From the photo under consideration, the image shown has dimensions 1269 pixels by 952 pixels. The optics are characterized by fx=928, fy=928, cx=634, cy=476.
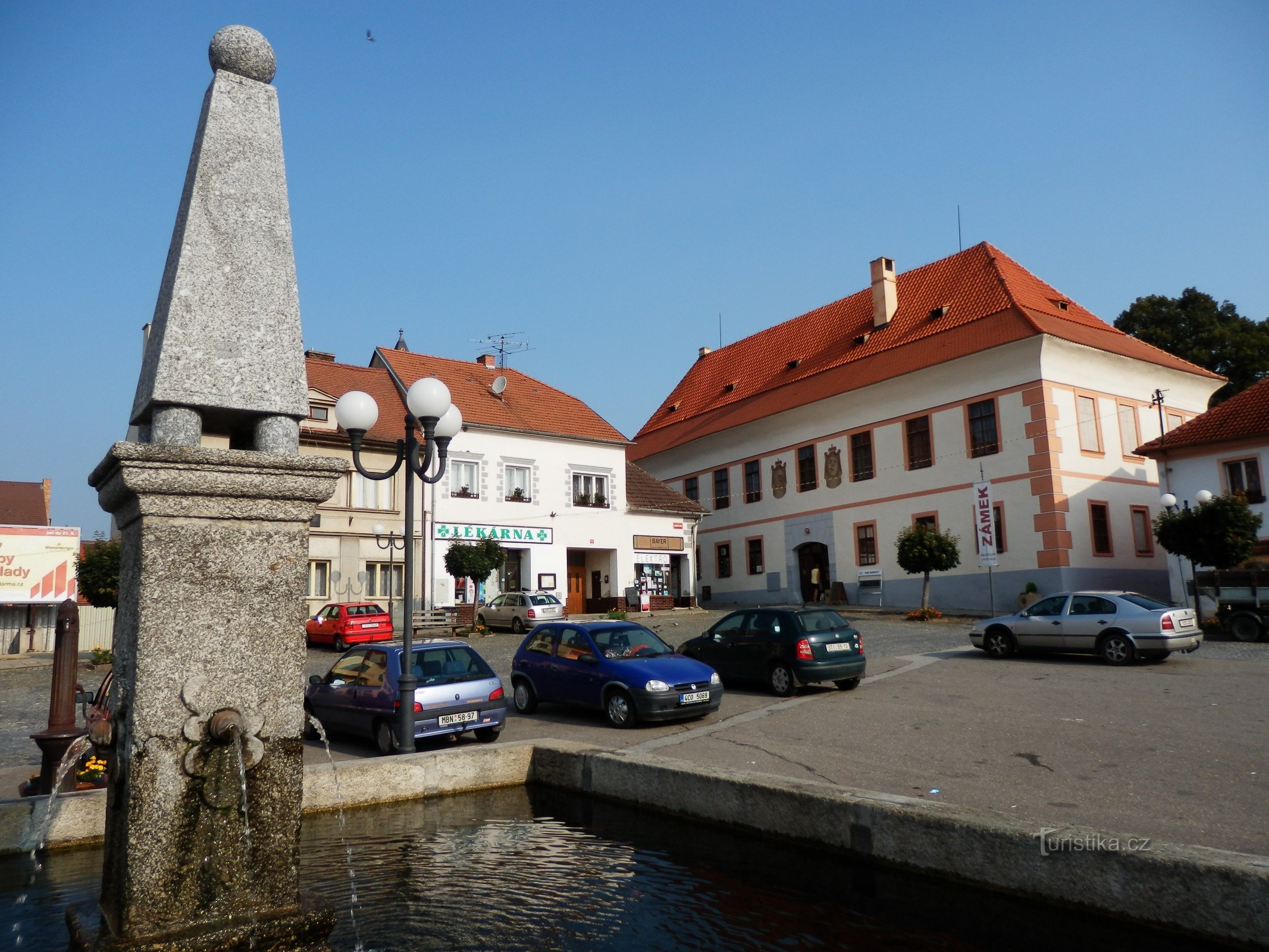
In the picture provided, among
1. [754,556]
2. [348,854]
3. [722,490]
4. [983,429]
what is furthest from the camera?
[722,490]

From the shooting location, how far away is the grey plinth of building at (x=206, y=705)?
14.4 feet

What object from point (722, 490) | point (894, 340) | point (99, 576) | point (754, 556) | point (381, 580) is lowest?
point (381, 580)

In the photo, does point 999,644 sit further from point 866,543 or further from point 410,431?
point 866,543

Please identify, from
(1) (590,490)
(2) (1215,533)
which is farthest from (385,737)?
(1) (590,490)

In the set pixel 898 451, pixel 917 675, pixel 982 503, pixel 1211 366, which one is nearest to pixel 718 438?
pixel 898 451

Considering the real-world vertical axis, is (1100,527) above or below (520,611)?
above

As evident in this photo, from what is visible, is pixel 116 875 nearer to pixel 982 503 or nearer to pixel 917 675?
pixel 917 675

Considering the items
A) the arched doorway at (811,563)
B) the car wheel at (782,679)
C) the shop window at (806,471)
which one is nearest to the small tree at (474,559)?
the arched doorway at (811,563)

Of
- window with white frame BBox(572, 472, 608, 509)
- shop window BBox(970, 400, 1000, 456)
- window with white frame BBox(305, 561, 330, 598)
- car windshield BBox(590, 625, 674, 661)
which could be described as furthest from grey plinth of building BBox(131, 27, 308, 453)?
window with white frame BBox(572, 472, 608, 509)

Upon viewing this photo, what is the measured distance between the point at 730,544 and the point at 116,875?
4210 centimetres

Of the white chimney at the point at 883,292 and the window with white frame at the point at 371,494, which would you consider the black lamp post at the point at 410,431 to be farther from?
the white chimney at the point at 883,292

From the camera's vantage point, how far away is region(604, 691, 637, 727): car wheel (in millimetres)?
13453

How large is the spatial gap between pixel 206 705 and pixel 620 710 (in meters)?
9.54

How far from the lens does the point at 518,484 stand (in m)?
37.7
